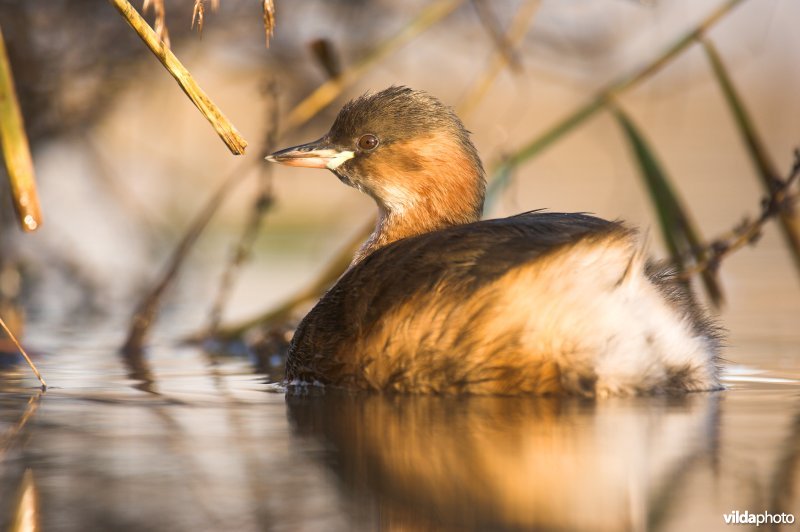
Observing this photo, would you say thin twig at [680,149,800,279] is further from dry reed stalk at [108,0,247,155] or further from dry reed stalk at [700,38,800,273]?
dry reed stalk at [108,0,247,155]

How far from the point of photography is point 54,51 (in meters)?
6.97

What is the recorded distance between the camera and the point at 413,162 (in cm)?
513

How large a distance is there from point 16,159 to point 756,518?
6.80ft

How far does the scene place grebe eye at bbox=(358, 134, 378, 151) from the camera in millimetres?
5219

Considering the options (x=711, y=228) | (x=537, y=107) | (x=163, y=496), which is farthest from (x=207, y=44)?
(x=537, y=107)

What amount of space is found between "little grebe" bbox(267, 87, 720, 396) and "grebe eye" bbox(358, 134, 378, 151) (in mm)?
813

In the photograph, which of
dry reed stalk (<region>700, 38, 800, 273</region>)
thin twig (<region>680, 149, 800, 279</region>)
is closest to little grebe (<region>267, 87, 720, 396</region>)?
thin twig (<region>680, 149, 800, 279</region>)

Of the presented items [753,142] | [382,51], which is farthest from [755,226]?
[382,51]

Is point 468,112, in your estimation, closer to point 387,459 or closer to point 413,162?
point 413,162

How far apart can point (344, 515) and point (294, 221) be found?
24.8 feet

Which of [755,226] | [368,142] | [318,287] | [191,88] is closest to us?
[191,88]

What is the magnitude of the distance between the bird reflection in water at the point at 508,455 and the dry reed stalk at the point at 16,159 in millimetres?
902

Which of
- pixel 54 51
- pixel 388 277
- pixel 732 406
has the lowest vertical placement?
pixel 732 406

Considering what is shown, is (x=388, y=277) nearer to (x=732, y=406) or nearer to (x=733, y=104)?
(x=732, y=406)
